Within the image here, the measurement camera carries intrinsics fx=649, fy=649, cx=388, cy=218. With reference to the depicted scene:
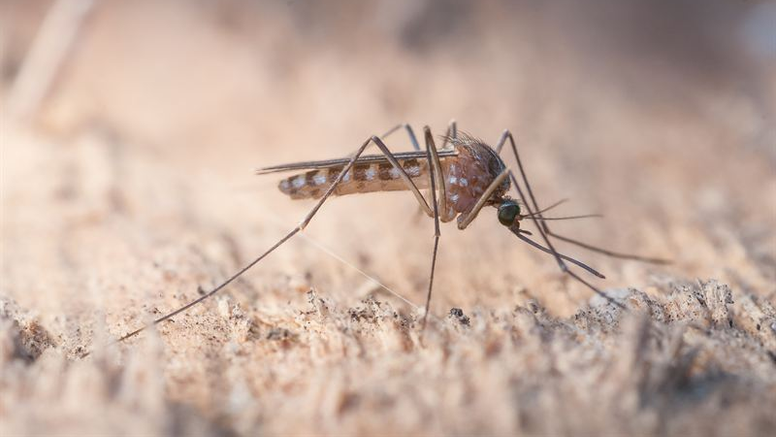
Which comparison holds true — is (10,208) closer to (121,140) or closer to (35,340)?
(121,140)

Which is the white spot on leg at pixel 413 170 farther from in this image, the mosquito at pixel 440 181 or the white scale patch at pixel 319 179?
the white scale patch at pixel 319 179

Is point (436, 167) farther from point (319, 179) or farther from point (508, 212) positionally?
point (319, 179)

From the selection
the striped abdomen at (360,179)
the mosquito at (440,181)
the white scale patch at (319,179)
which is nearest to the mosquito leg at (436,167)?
the mosquito at (440,181)

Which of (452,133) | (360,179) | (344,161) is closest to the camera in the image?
(344,161)

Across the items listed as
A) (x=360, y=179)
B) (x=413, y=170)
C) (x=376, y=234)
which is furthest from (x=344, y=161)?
(x=376, y=234)

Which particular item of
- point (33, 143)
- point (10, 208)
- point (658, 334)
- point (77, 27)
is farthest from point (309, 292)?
point (77, 27)
